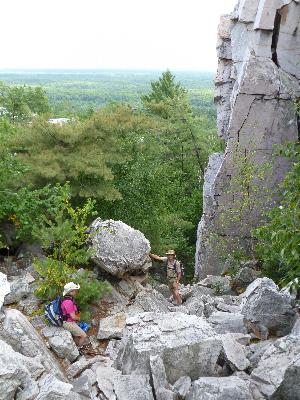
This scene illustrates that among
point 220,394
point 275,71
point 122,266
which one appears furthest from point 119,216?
point 220,394

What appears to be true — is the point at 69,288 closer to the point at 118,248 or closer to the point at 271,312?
the point at 118,248

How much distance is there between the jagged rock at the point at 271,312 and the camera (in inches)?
364

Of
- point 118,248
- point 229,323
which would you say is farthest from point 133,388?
point 118,248

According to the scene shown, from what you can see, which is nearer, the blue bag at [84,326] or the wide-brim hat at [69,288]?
the wide-brim hat at [69,288]

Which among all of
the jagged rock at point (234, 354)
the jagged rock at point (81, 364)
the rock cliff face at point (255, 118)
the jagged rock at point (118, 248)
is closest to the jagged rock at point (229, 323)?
the jagged rock at point (234, 354)

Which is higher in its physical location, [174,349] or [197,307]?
[174,349]

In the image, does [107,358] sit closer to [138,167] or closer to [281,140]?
[138,167]

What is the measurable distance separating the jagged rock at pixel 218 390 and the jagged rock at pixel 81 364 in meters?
1.94

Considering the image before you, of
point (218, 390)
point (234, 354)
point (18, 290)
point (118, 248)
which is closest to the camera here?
point (218, 390)

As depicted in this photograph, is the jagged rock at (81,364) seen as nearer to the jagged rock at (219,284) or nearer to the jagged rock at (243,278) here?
the jagged rock at (219,284)

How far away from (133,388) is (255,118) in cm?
1191

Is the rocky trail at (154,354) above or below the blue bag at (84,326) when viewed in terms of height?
above

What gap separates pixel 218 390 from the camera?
6543 mm

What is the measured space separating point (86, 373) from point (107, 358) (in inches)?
26.2
